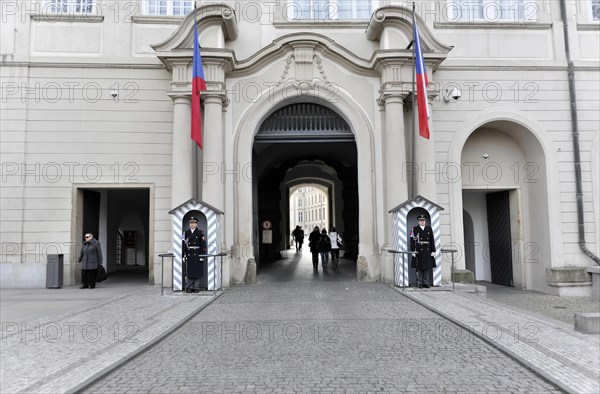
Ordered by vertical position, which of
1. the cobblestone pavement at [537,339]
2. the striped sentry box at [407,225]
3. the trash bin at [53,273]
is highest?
the striped sentry box at [407,225]

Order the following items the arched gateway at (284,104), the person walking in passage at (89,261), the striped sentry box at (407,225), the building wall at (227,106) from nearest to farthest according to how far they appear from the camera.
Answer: the striped sentry box at (407,225) < the arched gateway at (284,104) < the person walking in passage at (89,261) < the building wall at (227,106)

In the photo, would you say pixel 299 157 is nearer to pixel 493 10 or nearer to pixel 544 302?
pixel 493 10

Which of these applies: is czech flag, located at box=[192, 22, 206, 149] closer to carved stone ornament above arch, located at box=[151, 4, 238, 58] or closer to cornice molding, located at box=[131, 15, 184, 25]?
carved stone ornament above arch, located at box=[151, 4, 238, 58]

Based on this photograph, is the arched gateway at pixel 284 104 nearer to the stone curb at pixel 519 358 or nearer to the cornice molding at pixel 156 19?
the cornice molding at pixel 156 19

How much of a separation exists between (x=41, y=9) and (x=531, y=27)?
46.7 ft

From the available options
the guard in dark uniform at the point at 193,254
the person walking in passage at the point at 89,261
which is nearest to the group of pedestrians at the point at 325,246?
the guard in dark uniform at the point at 193,254

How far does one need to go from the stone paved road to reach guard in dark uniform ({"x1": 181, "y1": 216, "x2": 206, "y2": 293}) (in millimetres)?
2300

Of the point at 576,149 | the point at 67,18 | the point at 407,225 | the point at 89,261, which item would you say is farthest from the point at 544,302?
the point at 67,18

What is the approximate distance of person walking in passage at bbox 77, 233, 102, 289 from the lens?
40.1 ft

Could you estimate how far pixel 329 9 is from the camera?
45.4 ft

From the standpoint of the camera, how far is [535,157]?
14.0 metres

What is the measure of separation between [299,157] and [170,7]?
29.9 feet

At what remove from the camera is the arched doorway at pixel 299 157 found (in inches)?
532

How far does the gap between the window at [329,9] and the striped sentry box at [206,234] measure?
6.46 metres
